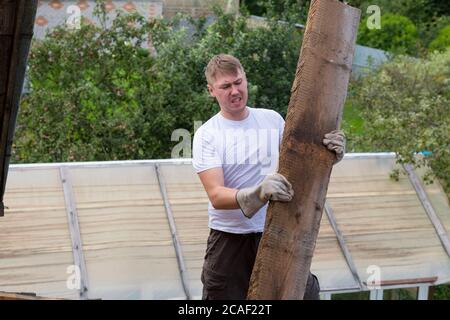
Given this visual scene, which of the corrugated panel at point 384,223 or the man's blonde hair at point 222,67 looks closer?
the man's blonde hair at point 222,67

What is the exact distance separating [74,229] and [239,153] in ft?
10.6

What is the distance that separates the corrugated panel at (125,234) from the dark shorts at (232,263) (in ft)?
8.61

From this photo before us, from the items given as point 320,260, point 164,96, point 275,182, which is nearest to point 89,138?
point 164,96

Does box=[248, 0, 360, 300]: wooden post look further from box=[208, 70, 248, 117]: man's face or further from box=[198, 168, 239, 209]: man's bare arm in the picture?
box=[208, 70, 248, 117]: man's face

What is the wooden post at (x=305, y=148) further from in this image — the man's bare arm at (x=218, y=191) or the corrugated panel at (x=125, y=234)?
the corrugated panel at (x=125, y=234)

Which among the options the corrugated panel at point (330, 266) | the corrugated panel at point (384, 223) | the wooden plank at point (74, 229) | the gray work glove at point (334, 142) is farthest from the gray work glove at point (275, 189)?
the corrugated panel at point (384, 223)

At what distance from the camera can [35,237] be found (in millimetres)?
6918

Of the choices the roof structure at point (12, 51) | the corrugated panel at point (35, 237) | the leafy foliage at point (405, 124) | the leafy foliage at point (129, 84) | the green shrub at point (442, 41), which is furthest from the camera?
the green shrub at point (442, 41)

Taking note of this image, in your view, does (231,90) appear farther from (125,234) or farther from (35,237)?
(35,237)

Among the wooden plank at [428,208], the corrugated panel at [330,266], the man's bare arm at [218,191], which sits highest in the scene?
the man's bare arm at [218,191]

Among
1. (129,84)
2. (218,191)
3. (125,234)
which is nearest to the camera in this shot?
(218,191)

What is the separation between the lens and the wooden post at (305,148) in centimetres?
333

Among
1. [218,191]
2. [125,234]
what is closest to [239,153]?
[218,191]
